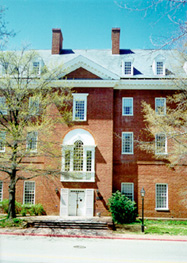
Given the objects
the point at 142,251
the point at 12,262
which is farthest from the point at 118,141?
the point at 12,262

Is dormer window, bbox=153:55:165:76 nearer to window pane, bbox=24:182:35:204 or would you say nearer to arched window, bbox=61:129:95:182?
arched window, bbox=61:129:95:182

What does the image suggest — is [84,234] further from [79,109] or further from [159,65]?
[159,65]

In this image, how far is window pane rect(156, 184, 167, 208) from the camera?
971 inches

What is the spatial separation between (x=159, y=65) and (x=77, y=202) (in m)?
15.3

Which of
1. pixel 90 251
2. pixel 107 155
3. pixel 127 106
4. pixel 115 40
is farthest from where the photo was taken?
pixel 115 40

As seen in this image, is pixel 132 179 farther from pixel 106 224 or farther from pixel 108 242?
pixel 108 242

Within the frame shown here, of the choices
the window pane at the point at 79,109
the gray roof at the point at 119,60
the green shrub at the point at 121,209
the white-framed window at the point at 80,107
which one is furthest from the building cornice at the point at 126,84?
the green shrub at the point at 121,209

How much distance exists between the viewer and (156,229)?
20000 millimetres

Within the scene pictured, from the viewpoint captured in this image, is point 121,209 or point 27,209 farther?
point 27,209

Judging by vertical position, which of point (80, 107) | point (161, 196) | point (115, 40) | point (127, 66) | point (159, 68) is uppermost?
point (115, 40)

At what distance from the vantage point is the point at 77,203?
2430cm

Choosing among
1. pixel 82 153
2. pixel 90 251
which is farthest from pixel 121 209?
pixel 90 251

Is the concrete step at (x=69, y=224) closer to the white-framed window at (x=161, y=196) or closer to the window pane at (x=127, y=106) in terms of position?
the white-framed window at (x=161, y=196)

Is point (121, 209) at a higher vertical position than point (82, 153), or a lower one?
lower
